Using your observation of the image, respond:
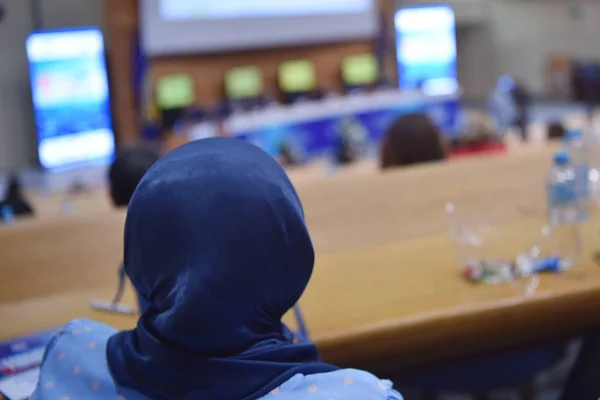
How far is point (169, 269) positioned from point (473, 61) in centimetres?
1182

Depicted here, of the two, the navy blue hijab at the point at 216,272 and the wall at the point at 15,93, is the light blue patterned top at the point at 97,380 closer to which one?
the navy blue hijab at the point at 216,272

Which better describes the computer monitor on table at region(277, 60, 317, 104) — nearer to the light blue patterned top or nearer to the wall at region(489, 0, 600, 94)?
the wall at region(489, 0, 600, 94)

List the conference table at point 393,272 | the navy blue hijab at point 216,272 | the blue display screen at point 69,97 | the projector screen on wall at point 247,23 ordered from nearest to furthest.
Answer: the navy blue hijab at point 216,272
the conference table at point 393,272
the blue display screen at point 69,97
the projector screen on wall at point 247,23

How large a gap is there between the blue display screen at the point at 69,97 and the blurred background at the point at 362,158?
0.05 ft

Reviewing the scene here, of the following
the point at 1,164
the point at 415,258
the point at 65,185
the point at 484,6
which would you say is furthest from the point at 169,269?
the point at 484,6

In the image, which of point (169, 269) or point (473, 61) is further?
point (473, 61)

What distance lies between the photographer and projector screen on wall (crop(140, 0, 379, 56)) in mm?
7109

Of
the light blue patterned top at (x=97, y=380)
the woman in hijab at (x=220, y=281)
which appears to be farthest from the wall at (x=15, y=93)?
the woman in hijab at (x=220, y=281)

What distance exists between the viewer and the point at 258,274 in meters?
0.99

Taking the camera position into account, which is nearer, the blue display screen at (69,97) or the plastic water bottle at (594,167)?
the plastic water bottle at (594,167)

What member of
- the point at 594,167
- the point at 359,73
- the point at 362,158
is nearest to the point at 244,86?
the point at 359,73

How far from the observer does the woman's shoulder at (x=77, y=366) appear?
1.10 m

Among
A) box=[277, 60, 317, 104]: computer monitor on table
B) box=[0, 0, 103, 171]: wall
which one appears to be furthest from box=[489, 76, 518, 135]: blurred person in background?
box=[0, 0, 103, 171]: wall

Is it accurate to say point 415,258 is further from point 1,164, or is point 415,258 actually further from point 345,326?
point 1,164
